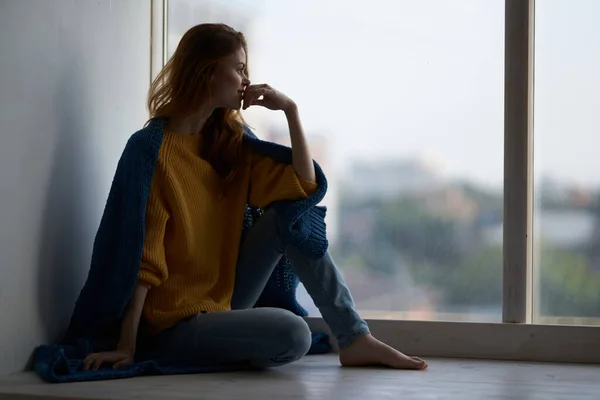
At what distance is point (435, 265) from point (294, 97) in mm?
550

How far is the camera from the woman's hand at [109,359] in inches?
65.7

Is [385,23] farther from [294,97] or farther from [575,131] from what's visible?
[575,131]

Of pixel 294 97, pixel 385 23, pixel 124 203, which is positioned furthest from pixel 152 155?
pixel 385 23

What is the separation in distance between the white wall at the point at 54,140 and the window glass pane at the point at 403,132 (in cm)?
36

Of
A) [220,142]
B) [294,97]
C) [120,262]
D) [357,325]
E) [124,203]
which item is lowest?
[357,325]

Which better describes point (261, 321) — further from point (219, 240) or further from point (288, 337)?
point (219, 240)

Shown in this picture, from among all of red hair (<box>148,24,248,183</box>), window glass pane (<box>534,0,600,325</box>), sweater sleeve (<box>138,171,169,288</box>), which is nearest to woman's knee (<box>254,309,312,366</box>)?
sweater sleeve (<box>138,171,169,288</box>)

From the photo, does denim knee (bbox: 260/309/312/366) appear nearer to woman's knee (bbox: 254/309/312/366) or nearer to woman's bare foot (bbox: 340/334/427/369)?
woman's knee (bbox: 254/309/312/366)

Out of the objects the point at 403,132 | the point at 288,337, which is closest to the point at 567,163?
the point at 403,132

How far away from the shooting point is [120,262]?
1.75m

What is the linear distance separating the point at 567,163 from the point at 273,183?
0.69 meters

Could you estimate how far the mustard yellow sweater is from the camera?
5.85 feet

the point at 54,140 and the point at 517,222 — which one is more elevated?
the point at 54,140

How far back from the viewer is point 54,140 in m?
1.79
